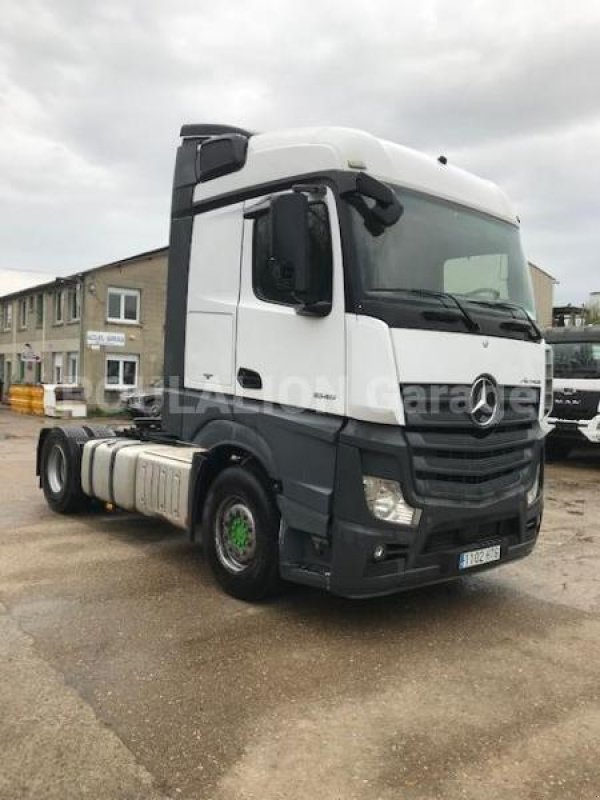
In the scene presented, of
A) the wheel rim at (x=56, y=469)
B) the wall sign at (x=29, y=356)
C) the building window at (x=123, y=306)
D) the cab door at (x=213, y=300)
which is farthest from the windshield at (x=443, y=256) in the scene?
the wall sign at (x=29, y=356)

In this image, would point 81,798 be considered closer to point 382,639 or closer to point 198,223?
point 382,639

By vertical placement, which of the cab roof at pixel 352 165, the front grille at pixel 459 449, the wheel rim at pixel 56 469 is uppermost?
the cab roof at pixel 352 165

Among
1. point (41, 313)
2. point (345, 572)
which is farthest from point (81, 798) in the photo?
point (41, 313)

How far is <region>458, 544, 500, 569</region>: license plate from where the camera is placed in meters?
4.77

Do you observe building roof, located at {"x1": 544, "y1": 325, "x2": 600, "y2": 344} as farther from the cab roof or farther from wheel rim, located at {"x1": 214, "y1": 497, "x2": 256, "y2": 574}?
wheel rim, located at {"x1": 214, "y1": 497, "x2": 256, "y2": 574}

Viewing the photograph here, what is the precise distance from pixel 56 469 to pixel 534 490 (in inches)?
217

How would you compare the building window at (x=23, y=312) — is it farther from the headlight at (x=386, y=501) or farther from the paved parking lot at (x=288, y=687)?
the headlight at (x=386, y=501)

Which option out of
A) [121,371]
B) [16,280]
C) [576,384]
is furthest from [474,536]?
[16,280]

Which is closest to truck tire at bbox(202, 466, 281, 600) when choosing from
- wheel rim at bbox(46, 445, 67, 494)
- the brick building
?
wheel rim at bbox(46, 445, 67, 494)

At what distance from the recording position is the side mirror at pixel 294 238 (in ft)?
14.4

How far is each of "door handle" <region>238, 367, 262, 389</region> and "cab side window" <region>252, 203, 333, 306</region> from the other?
0.54m

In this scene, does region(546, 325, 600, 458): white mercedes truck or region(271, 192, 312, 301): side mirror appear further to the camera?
region(546, 325, 600, 458): white mercedes truck

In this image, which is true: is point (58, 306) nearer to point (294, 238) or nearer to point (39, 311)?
point (39, 311)

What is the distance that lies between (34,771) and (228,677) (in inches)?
47.9
